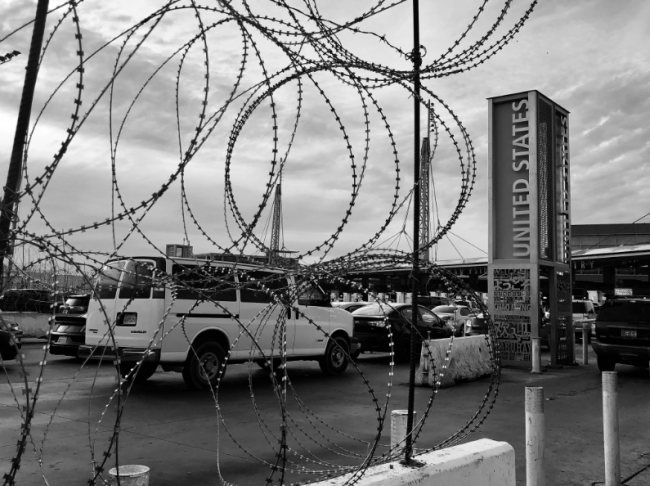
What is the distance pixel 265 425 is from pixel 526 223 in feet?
39.2

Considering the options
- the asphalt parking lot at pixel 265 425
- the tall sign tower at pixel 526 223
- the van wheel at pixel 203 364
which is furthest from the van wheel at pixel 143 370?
the tall sign tower at pixel 526 223

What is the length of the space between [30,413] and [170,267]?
25.1ft

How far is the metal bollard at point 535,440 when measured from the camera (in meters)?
4.70

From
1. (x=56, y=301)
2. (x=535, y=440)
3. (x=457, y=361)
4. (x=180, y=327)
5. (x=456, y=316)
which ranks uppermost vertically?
(x=56, y=301)

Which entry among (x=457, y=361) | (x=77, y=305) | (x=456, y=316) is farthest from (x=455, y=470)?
(x=456, y=316)

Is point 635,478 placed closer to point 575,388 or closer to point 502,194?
point 575,388

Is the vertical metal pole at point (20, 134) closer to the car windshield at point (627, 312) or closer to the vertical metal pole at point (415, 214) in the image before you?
the vertical metal pole at point (415, 214)

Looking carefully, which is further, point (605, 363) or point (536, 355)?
point (605, 363)

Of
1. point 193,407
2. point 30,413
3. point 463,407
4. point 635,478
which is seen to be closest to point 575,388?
point 463,407

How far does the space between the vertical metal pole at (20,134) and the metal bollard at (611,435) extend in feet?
15.9

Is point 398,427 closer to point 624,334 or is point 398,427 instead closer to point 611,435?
point 611,435

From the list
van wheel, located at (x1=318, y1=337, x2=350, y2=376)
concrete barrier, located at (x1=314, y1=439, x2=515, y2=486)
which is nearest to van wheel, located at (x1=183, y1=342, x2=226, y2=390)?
van wheel, located at (x1=318, y1=337, x2=350, y2=376)

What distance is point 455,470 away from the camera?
4066mm

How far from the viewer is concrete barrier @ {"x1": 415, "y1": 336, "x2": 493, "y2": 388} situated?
1174cm
